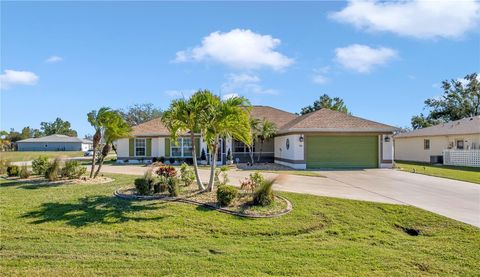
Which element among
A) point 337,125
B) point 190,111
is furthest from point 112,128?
point 337,125

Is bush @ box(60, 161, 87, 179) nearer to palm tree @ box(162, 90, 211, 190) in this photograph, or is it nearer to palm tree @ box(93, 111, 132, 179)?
palm tree @ box(93, 111, 132, 179)

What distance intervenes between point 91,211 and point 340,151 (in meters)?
17.4

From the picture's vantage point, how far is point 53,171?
14797mm

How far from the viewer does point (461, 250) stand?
6875mm

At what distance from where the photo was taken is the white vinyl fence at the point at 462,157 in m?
24.8

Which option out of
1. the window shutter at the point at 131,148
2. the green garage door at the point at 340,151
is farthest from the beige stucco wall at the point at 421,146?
the window shutter at the point at 131,148

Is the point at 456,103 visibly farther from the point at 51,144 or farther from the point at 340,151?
the point at 51,144

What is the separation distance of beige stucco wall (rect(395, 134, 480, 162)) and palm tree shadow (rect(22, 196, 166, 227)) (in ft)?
90.6

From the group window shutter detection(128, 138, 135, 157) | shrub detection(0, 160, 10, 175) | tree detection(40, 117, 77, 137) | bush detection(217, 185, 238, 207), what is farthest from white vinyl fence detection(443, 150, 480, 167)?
tree detection(40, 117, 77, 137)

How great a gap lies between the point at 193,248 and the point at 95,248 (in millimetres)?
1938

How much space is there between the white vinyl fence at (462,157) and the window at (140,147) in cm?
2488

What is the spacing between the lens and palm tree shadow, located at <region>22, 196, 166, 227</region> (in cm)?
855

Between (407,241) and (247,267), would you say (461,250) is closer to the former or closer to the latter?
(407,241)

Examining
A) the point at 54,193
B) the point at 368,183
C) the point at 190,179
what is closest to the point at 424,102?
the point at 368,183
